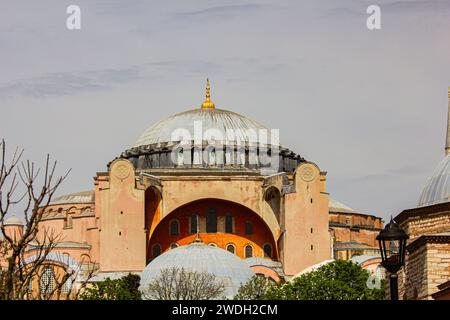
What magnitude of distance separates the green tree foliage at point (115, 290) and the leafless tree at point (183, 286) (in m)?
0.67

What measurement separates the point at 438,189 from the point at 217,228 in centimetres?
3673

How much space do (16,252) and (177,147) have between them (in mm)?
58293

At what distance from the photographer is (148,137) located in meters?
81.2

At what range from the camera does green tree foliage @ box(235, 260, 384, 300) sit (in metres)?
52.3

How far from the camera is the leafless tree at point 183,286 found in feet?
194

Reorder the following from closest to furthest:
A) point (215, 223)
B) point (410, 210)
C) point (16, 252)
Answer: point (16, 252)
point (410, 210)
point (215, 223)

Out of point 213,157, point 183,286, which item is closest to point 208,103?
point 213,157

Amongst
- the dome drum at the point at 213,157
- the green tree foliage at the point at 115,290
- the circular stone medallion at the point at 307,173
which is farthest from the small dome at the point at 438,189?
the dome drum at the point at 213,157

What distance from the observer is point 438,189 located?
3888 centimetres

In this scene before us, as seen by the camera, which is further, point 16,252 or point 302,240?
point 302,240
